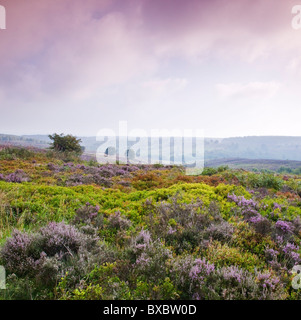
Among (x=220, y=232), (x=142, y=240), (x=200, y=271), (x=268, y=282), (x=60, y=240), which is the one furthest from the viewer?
(x=220, y=232)

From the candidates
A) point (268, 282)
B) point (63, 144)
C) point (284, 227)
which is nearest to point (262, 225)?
point (284, 227)

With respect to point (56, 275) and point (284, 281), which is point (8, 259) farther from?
point (284, 281)

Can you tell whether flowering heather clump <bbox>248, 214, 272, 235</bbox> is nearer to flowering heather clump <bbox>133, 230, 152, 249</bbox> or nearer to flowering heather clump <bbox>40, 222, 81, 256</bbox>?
flowering heather clump <bbox>133, 230, 152, 249</bbox>

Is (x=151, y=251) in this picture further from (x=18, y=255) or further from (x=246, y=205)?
(x=246, y=205)

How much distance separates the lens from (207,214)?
5.27m

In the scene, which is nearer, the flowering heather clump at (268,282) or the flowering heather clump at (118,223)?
the flowering heather clump at (268,282)

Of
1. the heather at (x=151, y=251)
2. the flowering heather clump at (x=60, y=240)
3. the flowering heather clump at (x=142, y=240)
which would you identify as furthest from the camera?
the flowering heather clump at (x=142, y=240)

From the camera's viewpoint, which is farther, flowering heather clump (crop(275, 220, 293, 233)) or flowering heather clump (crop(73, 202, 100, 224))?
flowering heather clump (crop(73, 202, 100, 224))

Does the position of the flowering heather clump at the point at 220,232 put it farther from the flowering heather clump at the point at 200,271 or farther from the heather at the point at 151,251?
the flowering heather clump at the point at 200,271

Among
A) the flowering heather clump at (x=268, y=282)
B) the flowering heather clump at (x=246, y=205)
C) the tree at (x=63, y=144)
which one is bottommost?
the flowering heather clump at (x=268, y=282)

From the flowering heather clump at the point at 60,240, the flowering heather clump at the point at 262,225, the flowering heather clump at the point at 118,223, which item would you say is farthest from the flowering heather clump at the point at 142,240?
the flowering heather clump at the point at 262,225

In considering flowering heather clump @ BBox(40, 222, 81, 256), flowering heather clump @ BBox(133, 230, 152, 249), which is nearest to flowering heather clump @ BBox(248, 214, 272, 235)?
flowering heather clump @ BBox(133, 230, 152, 249)
